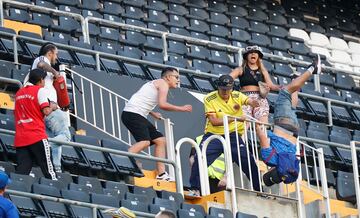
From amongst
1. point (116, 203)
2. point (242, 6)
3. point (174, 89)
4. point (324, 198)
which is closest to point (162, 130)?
point (174, 89)

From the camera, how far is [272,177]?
16719 mm

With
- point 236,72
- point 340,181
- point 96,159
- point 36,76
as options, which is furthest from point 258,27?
point 36,76

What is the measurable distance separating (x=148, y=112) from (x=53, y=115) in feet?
5.06

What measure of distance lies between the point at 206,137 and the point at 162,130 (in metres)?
1.54

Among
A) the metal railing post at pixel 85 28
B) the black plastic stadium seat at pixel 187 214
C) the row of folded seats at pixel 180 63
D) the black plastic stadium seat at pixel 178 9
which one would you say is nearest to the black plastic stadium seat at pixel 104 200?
the black plastic stadium seat at pixel 187 214

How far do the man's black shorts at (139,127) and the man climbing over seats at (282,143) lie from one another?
1099mm

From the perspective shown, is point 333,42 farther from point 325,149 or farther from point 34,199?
point 34,199

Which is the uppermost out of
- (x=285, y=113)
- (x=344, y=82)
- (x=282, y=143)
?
(x=344, y=82)

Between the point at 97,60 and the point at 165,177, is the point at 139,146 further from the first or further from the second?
the point at 97,60

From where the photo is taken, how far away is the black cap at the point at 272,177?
656 inches

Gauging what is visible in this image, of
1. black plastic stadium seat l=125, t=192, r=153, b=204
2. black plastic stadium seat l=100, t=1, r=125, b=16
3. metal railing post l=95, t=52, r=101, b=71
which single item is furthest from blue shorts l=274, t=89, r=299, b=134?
black plastic stadium seat l=100, t=1, r=125, b=16

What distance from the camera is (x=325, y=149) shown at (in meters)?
19.8

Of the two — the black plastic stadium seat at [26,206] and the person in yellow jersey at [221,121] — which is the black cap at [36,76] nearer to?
the black plastic stadium seat at [26,206]

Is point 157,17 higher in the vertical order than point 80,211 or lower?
higher
